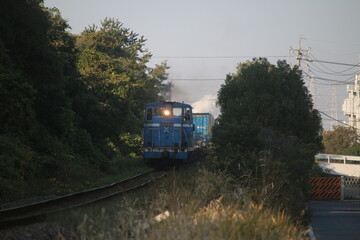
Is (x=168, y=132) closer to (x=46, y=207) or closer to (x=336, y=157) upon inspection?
(x=46, y=207)

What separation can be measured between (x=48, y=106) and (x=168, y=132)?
861 cm

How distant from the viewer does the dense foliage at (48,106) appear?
17.8m

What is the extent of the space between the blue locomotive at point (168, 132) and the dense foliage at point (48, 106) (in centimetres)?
168

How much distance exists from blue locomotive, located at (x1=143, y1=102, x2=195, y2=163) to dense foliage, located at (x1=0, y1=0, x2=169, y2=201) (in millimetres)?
1679

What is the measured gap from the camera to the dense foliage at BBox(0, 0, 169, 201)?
17766 millimetres

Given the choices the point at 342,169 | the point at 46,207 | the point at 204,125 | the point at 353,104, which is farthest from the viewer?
the point at 353,104

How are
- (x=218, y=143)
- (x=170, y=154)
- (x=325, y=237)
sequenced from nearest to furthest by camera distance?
1. (x=325, y=237)
2. (x=218, y=143)
3. (x=170, y=154)

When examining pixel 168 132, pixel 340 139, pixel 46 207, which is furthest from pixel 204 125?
pixel 340 139

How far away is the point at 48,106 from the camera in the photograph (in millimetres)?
22812

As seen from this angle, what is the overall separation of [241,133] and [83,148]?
8.60 metres

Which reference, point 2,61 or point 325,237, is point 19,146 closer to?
point 2,61

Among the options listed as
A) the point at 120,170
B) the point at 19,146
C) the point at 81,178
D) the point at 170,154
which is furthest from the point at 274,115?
the point at 19,146

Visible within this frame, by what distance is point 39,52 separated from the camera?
2097cm

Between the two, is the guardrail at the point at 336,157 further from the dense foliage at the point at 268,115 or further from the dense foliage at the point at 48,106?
the dense foliage at the point at 48,106
